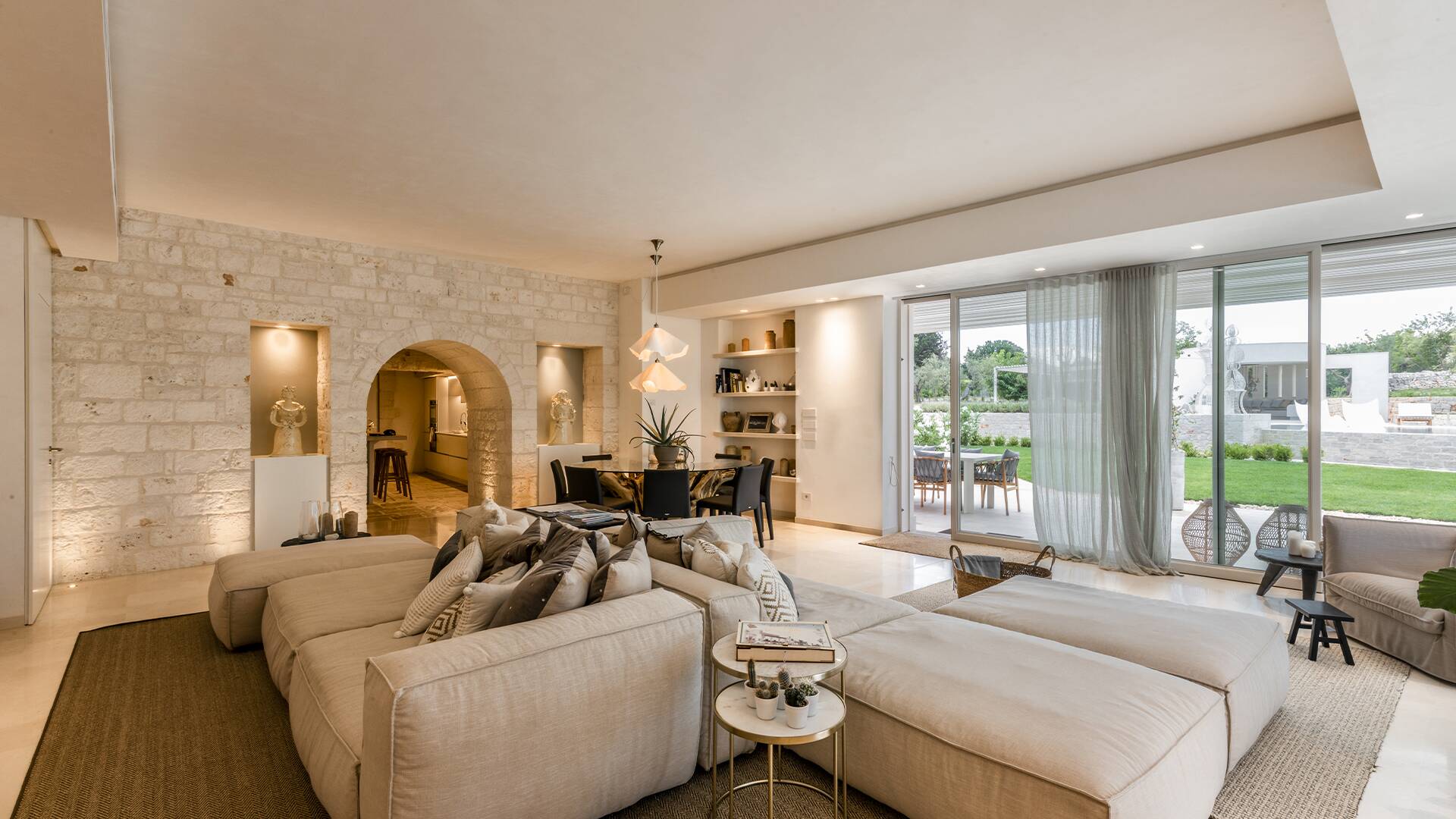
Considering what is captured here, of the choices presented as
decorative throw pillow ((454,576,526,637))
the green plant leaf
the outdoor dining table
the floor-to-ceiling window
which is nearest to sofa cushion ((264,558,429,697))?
decorative throw pillow ((454,576,526,637))

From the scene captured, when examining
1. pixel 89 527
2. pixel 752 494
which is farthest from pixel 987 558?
pixel 89 527

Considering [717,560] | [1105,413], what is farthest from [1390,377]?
[717,560]

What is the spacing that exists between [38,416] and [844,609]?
4911 mm

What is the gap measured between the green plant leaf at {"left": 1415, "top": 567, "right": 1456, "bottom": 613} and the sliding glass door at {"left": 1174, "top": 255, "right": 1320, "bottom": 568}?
3455 millimetres

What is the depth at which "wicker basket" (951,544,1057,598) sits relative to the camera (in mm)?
3670

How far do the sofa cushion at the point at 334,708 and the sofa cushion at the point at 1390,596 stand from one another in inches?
163

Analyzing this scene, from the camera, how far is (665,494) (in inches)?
204

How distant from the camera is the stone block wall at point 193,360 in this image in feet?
15.5

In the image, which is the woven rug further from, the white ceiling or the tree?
the white ceiling

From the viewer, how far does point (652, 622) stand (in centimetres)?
200

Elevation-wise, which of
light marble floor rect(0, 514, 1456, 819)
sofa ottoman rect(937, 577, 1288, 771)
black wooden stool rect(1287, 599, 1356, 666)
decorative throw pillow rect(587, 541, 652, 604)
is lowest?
light marble floor rect(0, 514, 1456, 819)

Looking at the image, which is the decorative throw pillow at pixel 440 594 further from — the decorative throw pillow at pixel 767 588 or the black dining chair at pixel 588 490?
the black dining chair at pixel 588 490

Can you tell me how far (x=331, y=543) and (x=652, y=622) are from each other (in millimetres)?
2771

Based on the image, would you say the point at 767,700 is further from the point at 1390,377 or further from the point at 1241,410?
the point at 1390,377
